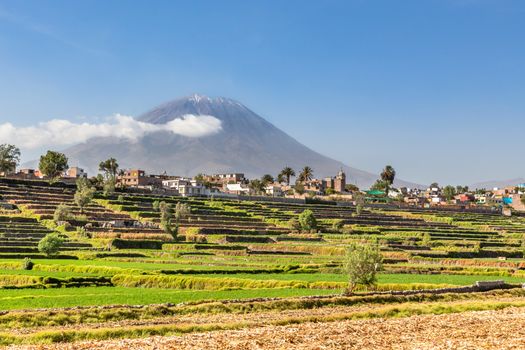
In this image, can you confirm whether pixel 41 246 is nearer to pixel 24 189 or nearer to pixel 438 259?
pixel 438 259

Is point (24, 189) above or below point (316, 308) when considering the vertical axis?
above

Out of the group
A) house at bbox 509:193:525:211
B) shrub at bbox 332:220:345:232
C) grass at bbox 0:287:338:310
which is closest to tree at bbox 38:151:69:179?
shrub at bbox 332:220:345:232

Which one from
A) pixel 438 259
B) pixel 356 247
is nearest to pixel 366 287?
pixel 356 247

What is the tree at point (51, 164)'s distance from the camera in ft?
409

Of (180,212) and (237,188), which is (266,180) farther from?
(180,212)

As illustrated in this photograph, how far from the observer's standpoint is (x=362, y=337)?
18.3 m

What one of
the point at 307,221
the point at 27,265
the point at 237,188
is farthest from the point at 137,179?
the point at 27,265

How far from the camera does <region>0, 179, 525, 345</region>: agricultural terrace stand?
22719 mm

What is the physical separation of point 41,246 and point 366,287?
89.0 ft

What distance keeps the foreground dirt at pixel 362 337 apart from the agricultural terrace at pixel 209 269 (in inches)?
53.8

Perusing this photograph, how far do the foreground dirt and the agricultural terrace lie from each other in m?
1.37

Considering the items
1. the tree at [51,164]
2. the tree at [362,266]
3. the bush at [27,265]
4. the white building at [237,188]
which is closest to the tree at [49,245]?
the bush at [27,265]

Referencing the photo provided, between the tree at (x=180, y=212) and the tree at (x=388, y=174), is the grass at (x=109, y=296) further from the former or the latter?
the tree at (x=388, y=174)

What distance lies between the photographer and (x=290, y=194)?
167 m
